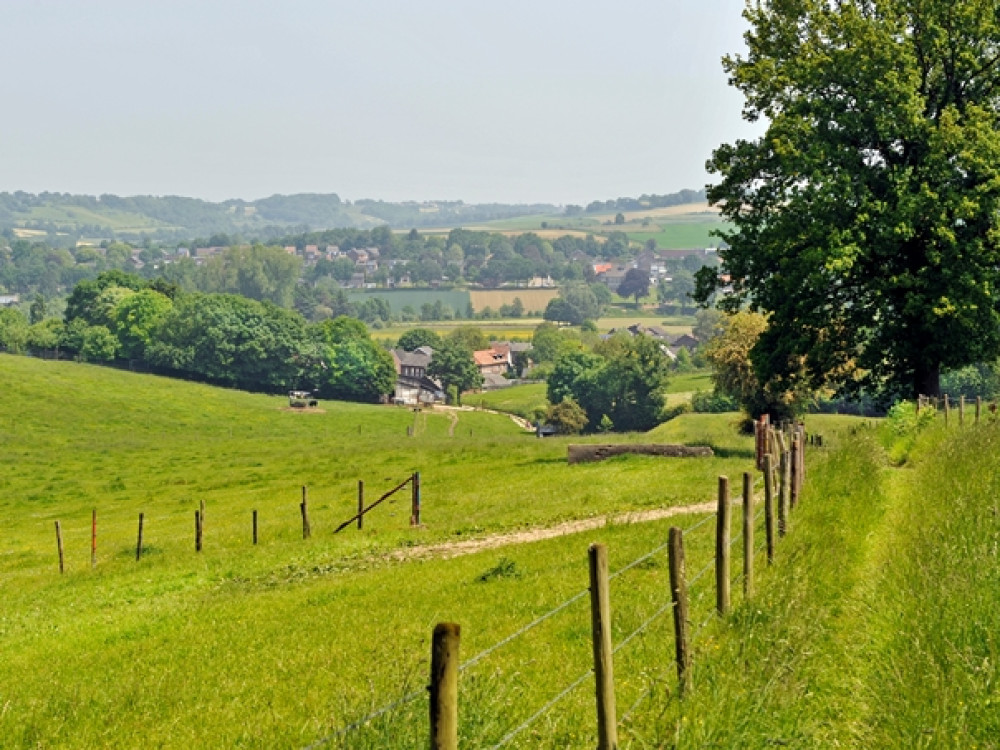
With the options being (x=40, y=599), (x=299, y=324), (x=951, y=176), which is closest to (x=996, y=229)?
(x=951, y=176)

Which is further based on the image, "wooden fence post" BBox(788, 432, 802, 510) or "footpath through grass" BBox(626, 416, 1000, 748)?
"wooden fence post" BBox(788, 432, 802, 510)

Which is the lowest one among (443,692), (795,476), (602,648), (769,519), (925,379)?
(925,379)

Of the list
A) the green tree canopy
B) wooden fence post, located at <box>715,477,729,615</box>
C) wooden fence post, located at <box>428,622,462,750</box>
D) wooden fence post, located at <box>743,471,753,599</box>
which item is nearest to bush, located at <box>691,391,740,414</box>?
the green tree canopy

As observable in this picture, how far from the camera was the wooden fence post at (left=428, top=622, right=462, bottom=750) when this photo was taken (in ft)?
19.5

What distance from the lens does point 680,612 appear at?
9.31 metres

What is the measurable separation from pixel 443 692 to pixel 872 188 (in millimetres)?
33872

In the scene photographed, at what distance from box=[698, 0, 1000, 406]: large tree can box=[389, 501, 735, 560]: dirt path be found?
11.2 metres

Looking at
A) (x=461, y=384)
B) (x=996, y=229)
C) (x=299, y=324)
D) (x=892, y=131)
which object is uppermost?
(x=892, y=131)

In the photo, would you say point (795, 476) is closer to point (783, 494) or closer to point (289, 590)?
point (783, 494)

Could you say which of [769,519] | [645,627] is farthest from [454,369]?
[645,627]

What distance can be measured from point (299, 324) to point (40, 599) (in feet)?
444

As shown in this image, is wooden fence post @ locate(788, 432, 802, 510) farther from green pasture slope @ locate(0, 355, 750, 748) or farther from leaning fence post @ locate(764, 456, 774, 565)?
leaning fence post @ locate(764, 456, 774, 565)

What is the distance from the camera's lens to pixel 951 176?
34500mm

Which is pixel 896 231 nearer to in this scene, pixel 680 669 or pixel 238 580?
pixel 238 580
